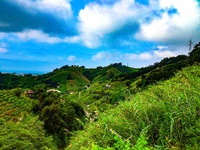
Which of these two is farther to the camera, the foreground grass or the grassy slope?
the grassy slope

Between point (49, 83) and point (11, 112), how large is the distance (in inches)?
5079

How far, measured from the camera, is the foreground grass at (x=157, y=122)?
4281 mm

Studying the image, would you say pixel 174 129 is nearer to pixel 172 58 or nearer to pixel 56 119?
pixel 56 119

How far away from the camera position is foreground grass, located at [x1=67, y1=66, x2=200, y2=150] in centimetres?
428

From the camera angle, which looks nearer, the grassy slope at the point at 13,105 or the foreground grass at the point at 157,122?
the foreground grass at the point at 157,122

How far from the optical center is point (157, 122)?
4621 millimetres

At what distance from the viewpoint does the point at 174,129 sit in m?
4.40

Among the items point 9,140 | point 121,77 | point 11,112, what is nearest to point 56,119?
point 11,112

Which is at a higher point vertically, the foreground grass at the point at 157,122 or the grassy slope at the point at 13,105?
the foreground grass at the point at 157,122

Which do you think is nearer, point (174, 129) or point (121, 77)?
point (174, 129)

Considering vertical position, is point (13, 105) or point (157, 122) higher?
point (157, 122)

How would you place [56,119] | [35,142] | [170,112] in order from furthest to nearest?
[56,119] → [35,142] → [170,112]

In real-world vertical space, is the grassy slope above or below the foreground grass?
below

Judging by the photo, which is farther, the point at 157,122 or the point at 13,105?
the point at 13,105
